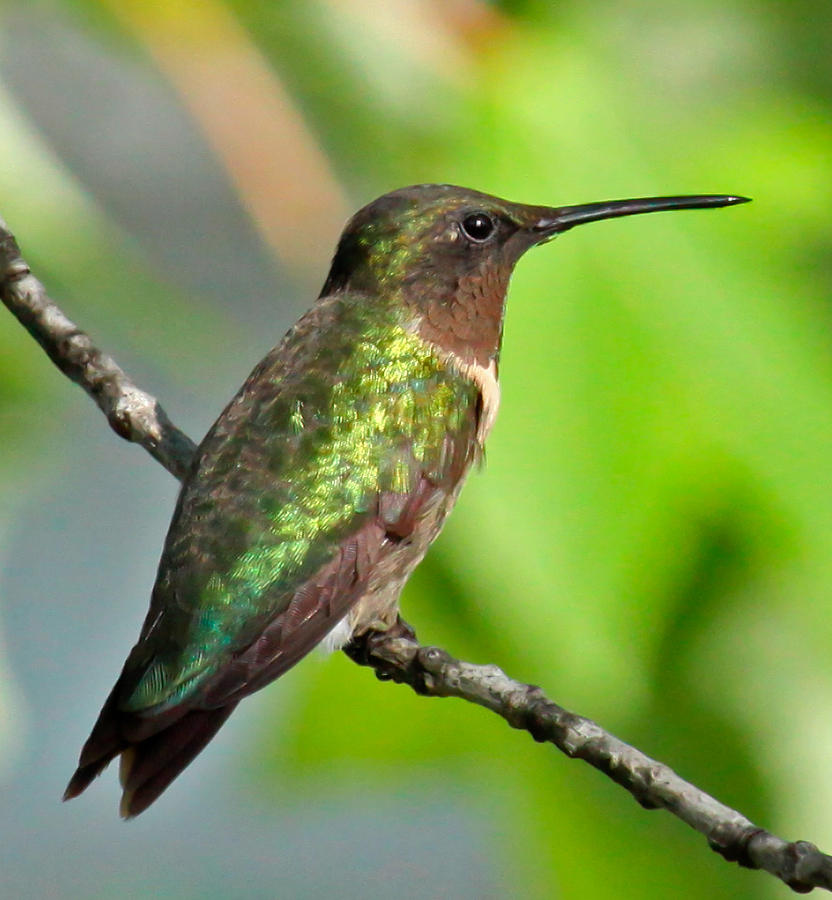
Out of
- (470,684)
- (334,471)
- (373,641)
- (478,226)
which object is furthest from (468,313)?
(470,684)

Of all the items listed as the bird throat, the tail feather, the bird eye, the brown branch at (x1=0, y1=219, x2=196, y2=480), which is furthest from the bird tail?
the bird eye

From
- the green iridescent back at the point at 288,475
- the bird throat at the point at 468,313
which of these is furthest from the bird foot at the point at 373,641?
the bird throat at the point at 468,313

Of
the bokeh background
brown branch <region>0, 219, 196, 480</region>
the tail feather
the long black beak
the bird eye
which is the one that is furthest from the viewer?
Result: the bird eye

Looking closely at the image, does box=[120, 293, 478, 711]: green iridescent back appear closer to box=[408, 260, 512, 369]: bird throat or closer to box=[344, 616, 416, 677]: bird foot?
box=[408, 260, 512, 369]: bird throat

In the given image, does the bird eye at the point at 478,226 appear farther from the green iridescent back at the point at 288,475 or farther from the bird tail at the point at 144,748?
the bird tail at the point at 144,748

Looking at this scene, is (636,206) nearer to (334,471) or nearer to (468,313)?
(334,471)

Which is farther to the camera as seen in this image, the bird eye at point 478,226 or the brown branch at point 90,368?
the bird eye at point 478,226
